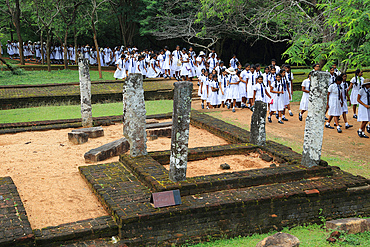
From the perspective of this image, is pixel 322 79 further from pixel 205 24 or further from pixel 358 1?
pixel 205 24

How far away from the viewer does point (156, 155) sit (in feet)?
25.7

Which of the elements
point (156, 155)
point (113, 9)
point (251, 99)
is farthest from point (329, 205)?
point (113, 9)

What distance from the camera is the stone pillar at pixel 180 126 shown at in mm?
6066

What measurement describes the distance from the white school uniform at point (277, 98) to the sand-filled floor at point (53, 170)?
9.18ft

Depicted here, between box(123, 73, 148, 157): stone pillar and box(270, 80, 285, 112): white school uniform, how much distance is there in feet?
19.7

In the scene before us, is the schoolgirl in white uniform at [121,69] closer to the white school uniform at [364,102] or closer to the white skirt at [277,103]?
the white skirt at [277,103]

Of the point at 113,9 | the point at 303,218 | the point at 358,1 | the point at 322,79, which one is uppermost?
the point at 113,9

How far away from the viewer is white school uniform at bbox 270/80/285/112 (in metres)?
12.1

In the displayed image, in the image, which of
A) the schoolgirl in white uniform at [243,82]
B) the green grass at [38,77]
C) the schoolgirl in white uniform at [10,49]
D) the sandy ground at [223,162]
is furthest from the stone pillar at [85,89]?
the schoolgirl in white uniform at [10,49]

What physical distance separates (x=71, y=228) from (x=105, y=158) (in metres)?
3.17

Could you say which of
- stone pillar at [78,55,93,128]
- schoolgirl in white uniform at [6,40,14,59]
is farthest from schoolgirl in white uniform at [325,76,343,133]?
schoolgirl in white uniform at [6,40,14,59]

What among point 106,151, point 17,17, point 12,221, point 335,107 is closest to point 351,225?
point 12,221

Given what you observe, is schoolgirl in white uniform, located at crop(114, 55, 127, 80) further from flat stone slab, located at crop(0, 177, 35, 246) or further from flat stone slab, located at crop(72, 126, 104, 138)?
flat stone slab, located at crop(0, 177, 35, 246)

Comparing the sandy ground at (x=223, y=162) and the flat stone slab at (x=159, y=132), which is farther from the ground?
the flat stone slab at (x=159, y=132)
